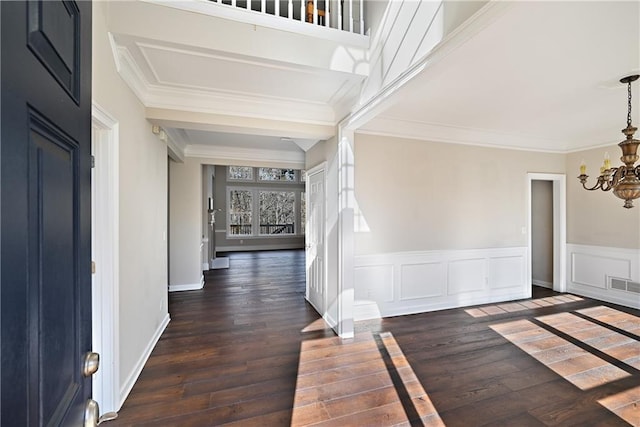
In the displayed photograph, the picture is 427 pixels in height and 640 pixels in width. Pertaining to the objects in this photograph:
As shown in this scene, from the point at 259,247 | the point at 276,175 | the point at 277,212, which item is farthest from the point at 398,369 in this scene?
the point at 276,175

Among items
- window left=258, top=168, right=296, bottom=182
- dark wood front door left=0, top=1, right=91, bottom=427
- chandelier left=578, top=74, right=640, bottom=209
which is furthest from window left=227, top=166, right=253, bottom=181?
dark wood front door left=0, top=1, right=91, bottom=427

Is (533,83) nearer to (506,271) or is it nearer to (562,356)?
(562,356)

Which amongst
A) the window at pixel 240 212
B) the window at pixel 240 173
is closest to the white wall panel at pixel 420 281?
the window at pixel 240 212

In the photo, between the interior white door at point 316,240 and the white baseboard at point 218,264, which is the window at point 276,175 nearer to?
the white baseboard at point 218,264

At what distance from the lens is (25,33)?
1.68 ft

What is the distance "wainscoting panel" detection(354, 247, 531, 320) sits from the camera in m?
3.86

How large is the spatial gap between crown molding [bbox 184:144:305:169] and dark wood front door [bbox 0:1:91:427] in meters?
4.53

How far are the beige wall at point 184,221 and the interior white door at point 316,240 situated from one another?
2091 millimetres

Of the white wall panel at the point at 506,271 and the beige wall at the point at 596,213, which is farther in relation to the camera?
Result: the white wall panel at the point at 506,271

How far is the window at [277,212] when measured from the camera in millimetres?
10695

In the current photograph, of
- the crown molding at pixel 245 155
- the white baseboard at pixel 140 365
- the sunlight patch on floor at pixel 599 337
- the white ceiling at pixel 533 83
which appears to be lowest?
the sunlight patch on floor at pixel 599 337

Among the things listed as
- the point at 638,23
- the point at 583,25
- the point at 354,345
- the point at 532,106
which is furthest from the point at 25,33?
the point at 532,106

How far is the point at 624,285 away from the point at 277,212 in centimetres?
903

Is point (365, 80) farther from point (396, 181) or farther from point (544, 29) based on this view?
point (396, 181)
